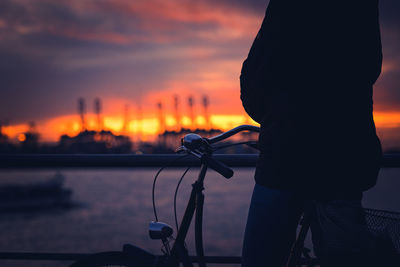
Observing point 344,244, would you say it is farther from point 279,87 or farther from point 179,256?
point 179,256

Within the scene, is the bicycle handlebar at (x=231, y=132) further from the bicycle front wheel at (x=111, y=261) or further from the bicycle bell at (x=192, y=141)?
the bicycle front wheel at (x=111, y=261)

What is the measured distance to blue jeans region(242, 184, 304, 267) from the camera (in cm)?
119

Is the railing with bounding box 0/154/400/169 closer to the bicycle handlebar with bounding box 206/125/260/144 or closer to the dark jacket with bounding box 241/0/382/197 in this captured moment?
the bicycle handlebar with bounding box 206/125/260/144

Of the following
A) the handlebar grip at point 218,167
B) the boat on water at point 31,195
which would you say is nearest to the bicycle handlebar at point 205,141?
the handlebar grip at point 218,167

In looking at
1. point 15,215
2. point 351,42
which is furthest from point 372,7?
point 15,215

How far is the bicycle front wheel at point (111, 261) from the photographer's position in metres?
1.75

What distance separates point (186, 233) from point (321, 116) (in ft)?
2.76

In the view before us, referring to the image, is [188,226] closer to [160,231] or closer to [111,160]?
[160,231]

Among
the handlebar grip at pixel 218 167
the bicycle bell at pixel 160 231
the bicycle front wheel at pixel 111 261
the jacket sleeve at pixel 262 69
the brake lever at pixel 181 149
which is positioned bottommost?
the bicycle front wheel at pixel 111 261

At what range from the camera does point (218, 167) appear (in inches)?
56.1

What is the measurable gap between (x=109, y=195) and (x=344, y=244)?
12910cm

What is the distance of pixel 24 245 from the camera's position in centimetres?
8688

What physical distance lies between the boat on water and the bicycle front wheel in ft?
268

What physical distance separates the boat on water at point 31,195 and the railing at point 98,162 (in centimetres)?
8107
